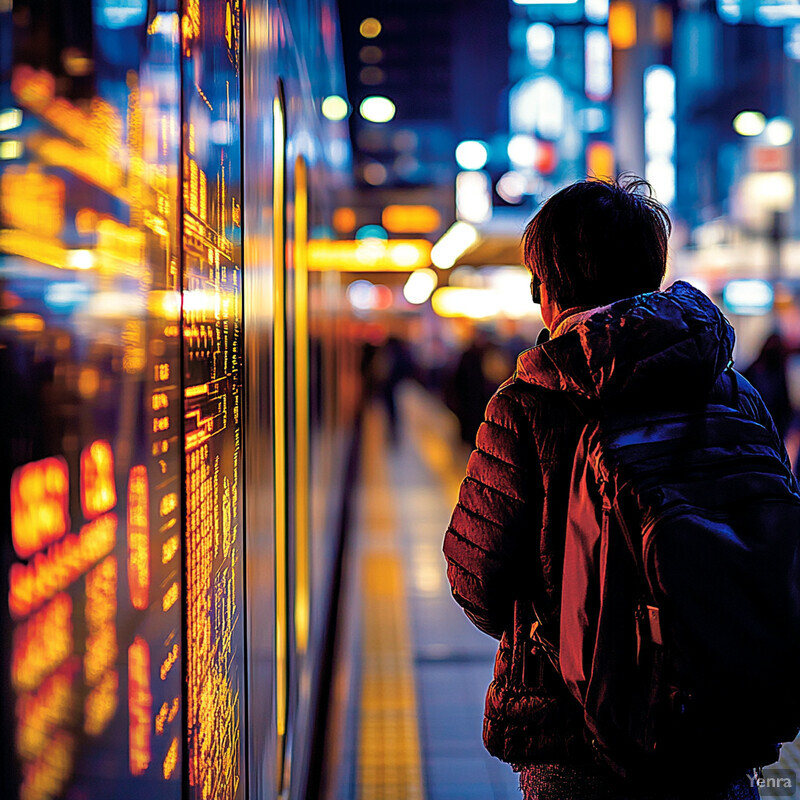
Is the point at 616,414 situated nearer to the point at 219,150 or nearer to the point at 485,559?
the point at 485,559

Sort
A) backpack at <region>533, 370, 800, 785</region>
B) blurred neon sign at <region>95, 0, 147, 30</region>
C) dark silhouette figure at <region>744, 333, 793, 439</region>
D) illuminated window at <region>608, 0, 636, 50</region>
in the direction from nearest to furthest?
blurred neon sign at <region>95, 0, 147, 30</region>
backpack at <region>533, 370, 800, 785</region>
dark silhouette figure at <region>744, 333, 793, 439</region>
illuminated window at <region>608, 0, 636, 50</region>

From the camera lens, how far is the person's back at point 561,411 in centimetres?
118

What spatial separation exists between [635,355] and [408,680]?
3441 millimetres

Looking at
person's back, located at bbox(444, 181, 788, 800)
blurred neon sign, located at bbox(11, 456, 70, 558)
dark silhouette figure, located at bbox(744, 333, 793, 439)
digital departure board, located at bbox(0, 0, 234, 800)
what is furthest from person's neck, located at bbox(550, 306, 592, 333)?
dark silhouette figure, located at bbox(744, 333, 793, 439)

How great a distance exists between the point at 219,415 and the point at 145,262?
16.0 inches

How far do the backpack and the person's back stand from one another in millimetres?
54

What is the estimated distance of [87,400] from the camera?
0.52 metres

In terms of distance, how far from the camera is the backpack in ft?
3.62

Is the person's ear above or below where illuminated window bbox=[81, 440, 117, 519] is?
above

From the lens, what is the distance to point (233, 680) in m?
1.17

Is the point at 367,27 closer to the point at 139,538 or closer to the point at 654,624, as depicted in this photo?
the point at 654,624

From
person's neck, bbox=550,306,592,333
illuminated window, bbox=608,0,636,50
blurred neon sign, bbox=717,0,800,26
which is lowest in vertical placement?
person's neck, bbox=550,306,592,333

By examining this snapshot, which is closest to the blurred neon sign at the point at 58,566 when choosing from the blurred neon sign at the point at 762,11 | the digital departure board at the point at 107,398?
the digital departure board at the point at 107,398

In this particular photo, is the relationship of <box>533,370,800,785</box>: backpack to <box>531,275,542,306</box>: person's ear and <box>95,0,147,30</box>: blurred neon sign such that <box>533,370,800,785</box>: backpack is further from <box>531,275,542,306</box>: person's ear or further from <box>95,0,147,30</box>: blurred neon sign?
<box>95,0,147,30</box>: blurred neon sign
